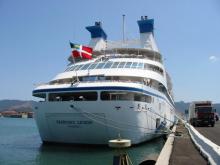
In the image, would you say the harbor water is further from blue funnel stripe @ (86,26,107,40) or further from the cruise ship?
blue funnel stripe @ (86,26,107,40)

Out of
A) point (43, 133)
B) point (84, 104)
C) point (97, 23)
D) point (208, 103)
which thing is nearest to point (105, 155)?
point (84, 104)

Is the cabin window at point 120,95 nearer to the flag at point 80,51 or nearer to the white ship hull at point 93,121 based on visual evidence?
the white ship hull at point 93,121

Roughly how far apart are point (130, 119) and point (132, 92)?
1.67 metres

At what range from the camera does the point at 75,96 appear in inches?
953

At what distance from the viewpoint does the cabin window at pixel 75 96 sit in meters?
23.2

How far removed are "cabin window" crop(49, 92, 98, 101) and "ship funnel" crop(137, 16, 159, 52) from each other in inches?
608

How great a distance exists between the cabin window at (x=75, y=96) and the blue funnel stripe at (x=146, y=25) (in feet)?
57.6

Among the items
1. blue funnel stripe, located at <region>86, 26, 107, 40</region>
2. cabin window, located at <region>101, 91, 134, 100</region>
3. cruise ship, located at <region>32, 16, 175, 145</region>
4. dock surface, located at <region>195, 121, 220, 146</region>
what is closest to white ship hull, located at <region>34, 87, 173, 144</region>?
cruise ship, located at <region>32, 16, 175, 145</region>

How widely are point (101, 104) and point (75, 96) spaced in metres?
3.40

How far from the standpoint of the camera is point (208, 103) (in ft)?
145

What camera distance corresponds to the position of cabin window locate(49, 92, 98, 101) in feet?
76.3

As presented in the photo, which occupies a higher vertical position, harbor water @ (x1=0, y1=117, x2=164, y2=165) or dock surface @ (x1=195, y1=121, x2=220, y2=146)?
dock surface @ (x1=195, y1=121, x2=220, y2=146)

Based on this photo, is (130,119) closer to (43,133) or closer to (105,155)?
(105,155)

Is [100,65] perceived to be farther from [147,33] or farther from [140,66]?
[147,33]
